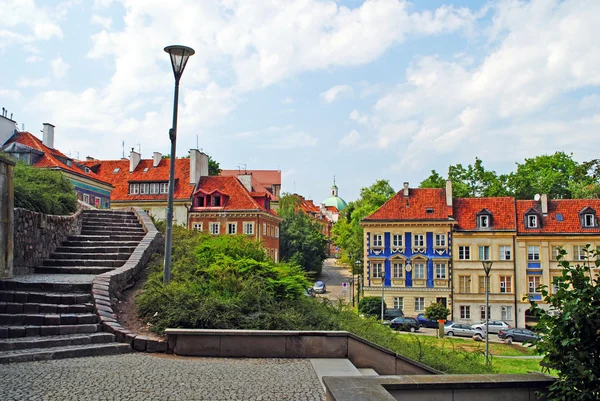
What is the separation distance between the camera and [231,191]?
194 feet

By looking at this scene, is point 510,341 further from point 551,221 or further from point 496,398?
point 496,398

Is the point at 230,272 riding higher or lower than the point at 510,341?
higher

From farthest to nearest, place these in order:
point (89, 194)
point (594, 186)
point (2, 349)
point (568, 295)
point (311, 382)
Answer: point (594, 186) < point (89, 194) < point (2, 349) < point (311, 382) < point (568, 295)

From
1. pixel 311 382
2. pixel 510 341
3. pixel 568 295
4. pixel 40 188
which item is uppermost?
pixel 40 188

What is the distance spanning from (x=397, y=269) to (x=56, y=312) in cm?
4726

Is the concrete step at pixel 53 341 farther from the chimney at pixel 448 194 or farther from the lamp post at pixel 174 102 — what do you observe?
the chimney at pixel 448 194

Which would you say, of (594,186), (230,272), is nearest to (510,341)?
(594,186)

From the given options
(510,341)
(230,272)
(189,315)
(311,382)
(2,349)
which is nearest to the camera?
(311,382)

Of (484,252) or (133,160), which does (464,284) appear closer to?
(484,252)

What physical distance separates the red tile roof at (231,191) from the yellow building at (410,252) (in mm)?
11469

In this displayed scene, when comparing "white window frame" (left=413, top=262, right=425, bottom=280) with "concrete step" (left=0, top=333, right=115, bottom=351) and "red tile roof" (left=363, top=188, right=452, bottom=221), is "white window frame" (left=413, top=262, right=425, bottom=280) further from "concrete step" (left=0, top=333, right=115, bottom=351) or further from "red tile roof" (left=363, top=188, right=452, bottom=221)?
"concrete step" (left=0, top=333, right=115, bottom=351)

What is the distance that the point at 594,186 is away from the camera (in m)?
65.3

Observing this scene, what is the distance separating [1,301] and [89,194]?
4039 centimetres

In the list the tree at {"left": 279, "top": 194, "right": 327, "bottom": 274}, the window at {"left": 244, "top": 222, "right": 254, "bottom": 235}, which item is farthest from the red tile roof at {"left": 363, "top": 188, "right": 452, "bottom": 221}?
Answer: the tree at {"left": 279, "top": 194, "right": 327, "bottom": 274}
